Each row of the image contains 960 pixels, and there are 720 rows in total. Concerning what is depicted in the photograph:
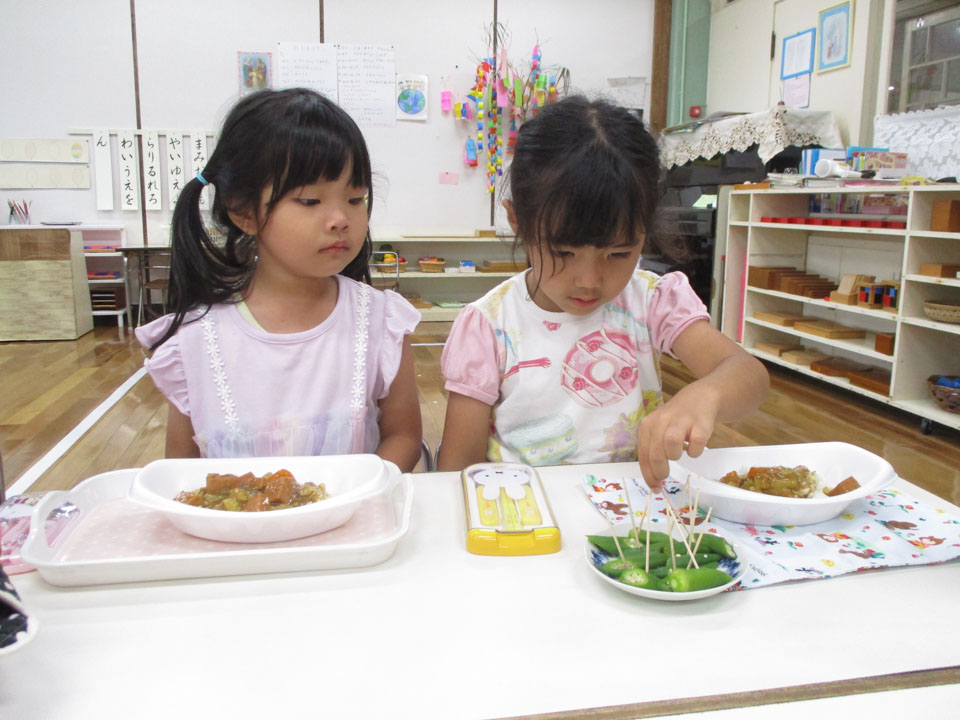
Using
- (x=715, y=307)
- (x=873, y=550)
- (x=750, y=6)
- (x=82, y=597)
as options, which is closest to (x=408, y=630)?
(x=82, y=597)

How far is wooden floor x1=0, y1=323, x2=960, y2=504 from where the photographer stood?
2543 mm

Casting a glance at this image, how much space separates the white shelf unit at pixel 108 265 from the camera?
17.8ft

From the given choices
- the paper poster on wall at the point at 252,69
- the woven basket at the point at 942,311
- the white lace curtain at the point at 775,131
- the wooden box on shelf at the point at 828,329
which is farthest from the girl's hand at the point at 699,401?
the paper poster on wall at the point at 252,69

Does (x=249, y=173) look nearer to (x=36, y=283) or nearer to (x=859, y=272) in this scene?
(x=859, y=272)

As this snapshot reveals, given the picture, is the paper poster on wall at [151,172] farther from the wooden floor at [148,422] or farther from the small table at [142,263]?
the wooden floor at [148,422]

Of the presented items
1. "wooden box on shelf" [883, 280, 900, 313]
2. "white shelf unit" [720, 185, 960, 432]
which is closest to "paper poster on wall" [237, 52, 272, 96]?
"white shelf unit" [720, 185, 960, 432]

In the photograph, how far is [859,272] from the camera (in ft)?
12.5

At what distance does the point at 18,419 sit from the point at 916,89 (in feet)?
14.0

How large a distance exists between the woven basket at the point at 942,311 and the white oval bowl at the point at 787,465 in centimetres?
228

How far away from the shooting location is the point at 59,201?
5.40 metres

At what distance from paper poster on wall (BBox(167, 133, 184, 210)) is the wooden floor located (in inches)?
66.5

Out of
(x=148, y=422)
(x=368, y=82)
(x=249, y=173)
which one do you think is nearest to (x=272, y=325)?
(x=249, y=173)

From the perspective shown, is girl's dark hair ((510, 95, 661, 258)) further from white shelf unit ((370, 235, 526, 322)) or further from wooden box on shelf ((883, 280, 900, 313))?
white shelf unit ((370, 235, 526, 322))

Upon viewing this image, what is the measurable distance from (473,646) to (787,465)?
22.3 inches
